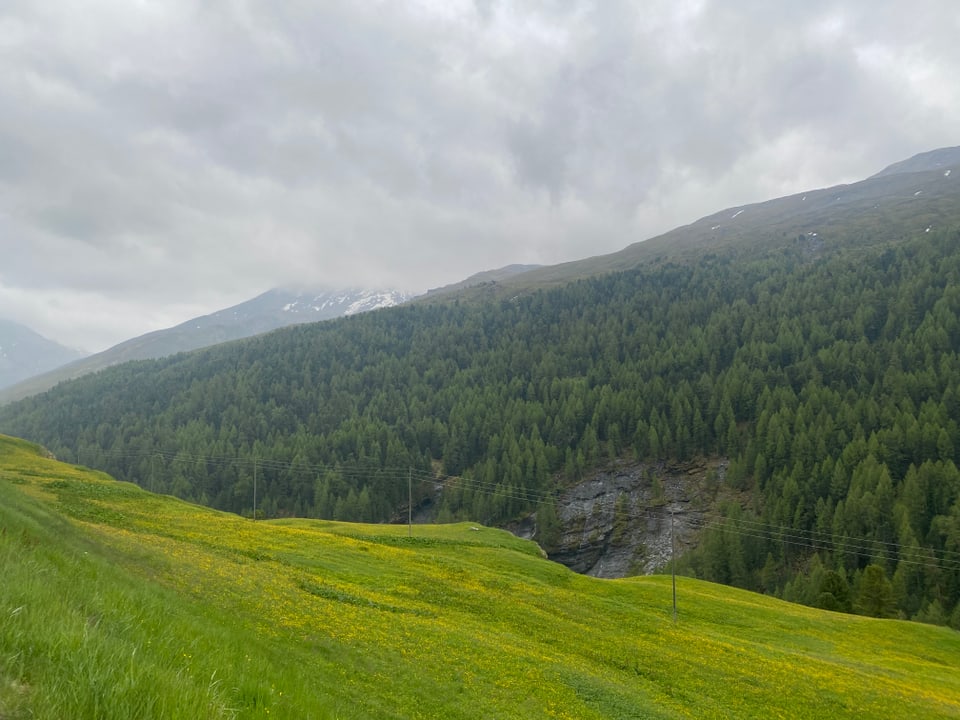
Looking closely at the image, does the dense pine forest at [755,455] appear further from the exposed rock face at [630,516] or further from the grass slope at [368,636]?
the grass slope at [368,636]

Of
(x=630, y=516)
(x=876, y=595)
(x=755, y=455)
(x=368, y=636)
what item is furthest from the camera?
(x=630, y=516)

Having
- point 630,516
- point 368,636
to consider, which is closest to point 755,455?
point 630,516

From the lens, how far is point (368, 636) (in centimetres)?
2283

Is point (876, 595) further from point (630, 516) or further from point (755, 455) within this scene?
point (755, 455)

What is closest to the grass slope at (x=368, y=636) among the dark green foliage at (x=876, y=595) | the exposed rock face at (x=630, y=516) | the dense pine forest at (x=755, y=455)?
the dark green foliage at (x=876, y=595)

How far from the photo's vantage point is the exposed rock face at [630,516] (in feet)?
446

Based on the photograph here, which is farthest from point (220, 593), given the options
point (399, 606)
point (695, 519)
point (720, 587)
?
point (695, 519)

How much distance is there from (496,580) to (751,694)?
62.1ft

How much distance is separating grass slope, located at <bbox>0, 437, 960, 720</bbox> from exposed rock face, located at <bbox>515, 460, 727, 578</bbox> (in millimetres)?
82921

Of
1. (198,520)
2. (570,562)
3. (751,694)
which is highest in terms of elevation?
(198,520)

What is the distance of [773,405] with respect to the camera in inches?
6329

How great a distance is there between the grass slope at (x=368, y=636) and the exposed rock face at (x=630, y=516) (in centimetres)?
8292

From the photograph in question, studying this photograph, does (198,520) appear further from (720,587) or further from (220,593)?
(720,587)

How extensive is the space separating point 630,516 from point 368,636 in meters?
140
